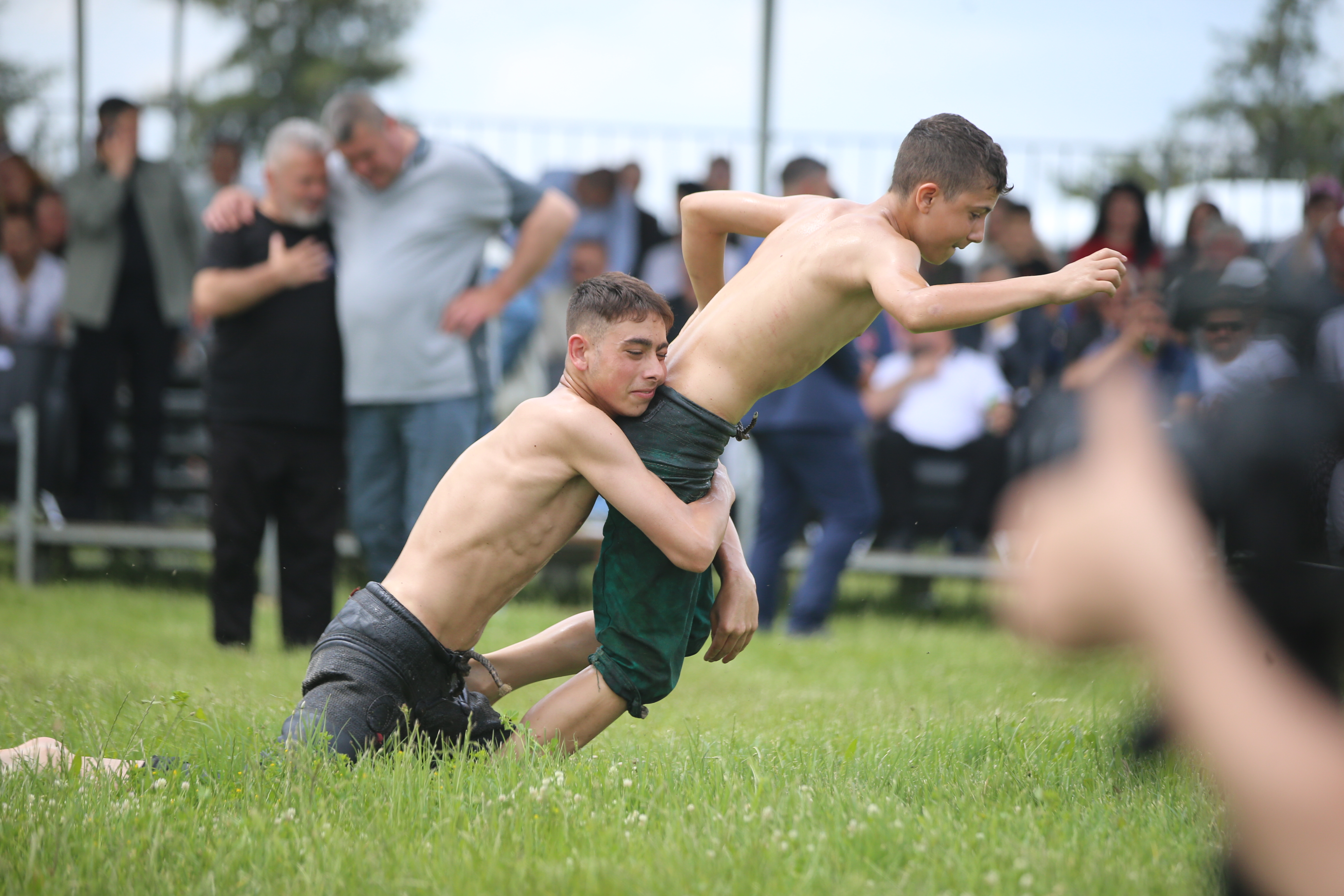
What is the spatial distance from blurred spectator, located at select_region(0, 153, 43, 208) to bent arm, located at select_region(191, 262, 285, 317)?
4.38 metres

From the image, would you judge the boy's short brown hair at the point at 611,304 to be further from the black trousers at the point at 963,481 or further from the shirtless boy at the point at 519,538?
the black trousers at the point at 963,481

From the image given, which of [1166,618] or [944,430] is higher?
[1166,618]

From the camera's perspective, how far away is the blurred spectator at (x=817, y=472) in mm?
6695

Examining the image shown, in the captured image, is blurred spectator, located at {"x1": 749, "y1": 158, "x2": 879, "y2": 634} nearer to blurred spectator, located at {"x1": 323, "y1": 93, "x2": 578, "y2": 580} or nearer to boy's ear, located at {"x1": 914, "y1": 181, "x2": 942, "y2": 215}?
blurred spectator, located at {"x1": 323, "y1": 93, "x2": 578, "y2": 580}

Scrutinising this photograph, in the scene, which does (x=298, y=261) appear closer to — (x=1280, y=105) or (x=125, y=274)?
(x=125, y=274)

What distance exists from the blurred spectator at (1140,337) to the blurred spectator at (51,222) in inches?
280

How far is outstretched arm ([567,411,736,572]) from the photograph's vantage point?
2967 mm

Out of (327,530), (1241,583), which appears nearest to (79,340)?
(327,530)

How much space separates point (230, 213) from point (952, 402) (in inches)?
183

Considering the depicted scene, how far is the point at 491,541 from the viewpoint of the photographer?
10.2ft

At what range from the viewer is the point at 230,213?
5.68 meters

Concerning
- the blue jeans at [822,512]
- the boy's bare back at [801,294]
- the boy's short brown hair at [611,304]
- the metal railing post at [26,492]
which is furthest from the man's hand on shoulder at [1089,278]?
the metal railing post at [26,492]

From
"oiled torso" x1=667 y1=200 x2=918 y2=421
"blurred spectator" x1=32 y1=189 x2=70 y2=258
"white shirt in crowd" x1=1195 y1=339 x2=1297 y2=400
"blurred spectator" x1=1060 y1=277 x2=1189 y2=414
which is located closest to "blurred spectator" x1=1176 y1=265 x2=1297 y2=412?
"white shirt in crowd" x1=1195 y1=339 x2=1297 y2=400

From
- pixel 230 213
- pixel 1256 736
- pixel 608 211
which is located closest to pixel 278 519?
pixel 230 213
